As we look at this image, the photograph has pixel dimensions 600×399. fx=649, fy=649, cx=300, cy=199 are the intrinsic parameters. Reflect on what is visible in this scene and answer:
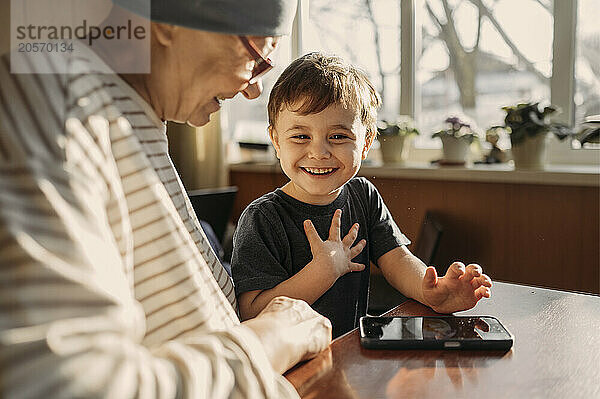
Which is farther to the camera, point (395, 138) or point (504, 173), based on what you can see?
point (395, 138)

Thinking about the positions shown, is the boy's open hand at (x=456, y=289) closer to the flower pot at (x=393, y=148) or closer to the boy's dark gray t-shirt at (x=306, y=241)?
the boy's dark gray t-shirt at (x=306, y=241)

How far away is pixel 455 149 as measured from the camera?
2305mm

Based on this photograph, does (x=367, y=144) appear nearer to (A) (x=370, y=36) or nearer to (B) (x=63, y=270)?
(B) (x=63, y=270)

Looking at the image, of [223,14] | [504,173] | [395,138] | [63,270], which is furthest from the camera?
[395,138]

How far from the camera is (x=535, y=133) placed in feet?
6.94

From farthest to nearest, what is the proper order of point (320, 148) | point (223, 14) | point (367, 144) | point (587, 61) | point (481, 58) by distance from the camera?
point (481, 58), point (587, 61), point (367, 144), point (320, 148), point (223, 14)

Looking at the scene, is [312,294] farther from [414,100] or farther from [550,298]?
[414,100]

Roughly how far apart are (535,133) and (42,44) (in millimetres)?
1882

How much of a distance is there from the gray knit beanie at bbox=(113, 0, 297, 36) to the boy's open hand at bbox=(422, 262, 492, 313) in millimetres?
415

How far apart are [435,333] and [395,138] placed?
5.63ft

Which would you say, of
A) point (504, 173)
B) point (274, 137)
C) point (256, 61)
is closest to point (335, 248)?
point (274, 137)

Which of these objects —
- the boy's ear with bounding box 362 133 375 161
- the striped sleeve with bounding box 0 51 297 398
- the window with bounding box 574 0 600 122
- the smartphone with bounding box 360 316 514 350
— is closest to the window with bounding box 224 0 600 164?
the window with bounding box 574 0 600 122

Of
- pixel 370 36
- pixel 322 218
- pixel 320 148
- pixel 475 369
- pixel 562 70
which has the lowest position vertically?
pixel 475 369

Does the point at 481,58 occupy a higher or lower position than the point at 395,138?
higher
